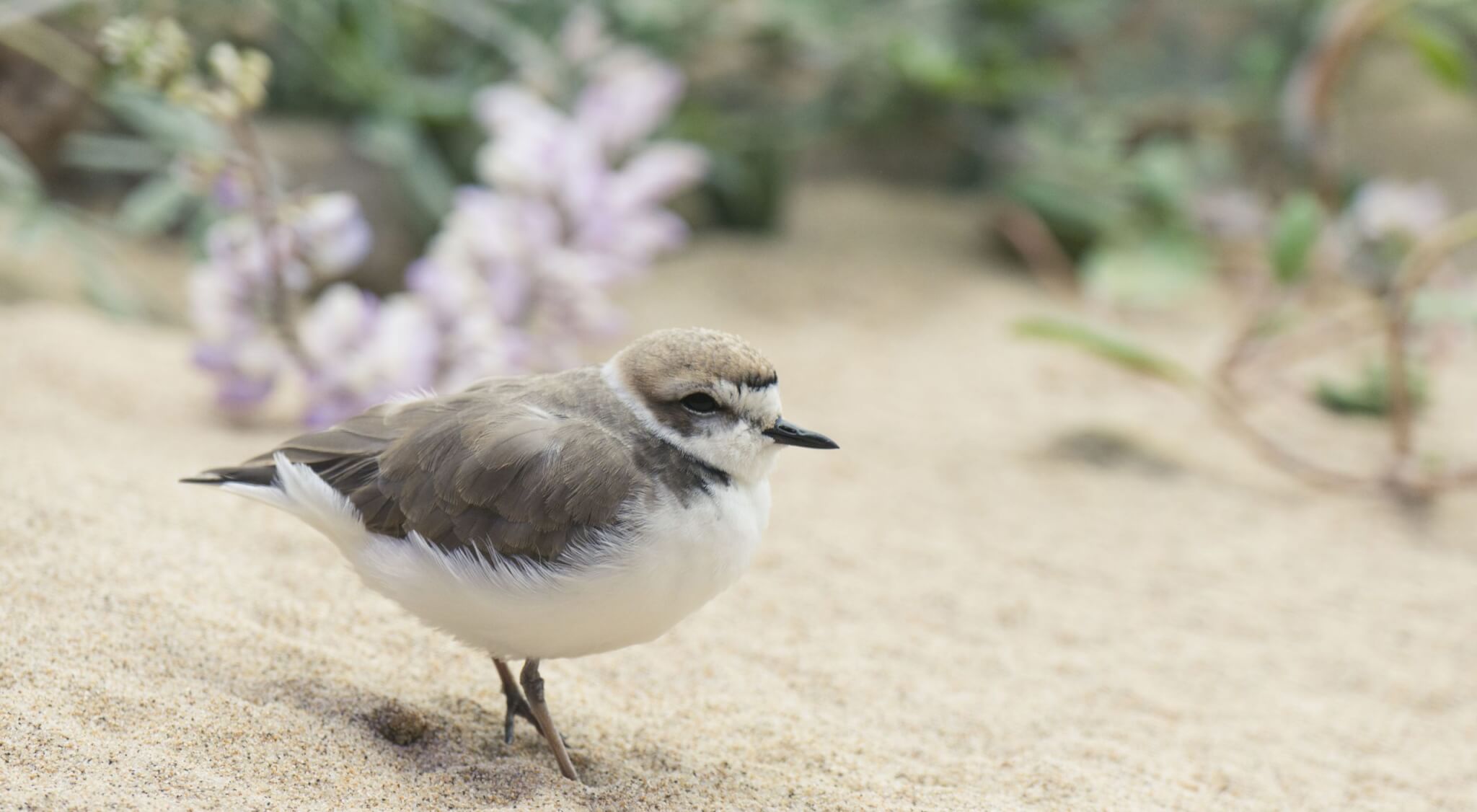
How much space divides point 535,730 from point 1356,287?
5.05 meters

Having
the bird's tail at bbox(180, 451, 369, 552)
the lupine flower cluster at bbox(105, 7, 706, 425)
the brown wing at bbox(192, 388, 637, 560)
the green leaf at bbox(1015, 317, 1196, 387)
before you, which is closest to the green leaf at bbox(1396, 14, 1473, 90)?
the green leaf at bbox(1015, 317, 1196, 387)

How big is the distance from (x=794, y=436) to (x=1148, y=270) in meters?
3.75

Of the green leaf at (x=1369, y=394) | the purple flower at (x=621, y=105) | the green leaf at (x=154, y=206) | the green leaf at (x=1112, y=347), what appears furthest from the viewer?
the green leaf at (x=1369, y=394)

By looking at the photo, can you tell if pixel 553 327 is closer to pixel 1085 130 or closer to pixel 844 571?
pixel 844 571

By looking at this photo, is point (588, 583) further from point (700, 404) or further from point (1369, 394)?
point (1369, 394)

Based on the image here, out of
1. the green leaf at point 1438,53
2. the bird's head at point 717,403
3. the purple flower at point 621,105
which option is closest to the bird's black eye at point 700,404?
the bird's head at point 717,403

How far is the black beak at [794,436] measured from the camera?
8.18 feet

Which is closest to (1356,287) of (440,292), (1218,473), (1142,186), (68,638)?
(1142,186)

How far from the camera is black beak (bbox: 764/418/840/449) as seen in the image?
2.49 meters

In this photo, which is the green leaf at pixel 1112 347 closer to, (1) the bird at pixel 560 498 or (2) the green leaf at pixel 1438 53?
(2) the green leaf at pixel 1438 53

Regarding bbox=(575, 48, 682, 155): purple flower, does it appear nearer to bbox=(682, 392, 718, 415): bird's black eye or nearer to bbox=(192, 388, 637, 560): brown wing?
bbox=(192, 388, 637, 560): brown wing

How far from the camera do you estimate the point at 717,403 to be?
249 centimetres

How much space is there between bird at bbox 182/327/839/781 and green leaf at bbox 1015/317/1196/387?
2.23 metres

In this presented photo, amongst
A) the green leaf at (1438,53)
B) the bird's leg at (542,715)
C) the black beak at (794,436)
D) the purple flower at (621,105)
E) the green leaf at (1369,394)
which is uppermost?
the green leaf at (1438,53)
